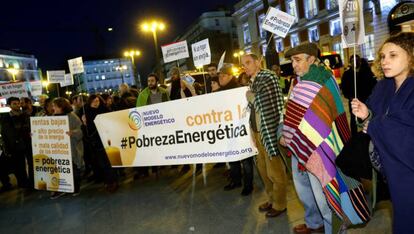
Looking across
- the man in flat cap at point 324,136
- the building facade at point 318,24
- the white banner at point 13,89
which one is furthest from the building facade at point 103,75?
the man in flat cap at point 324,136

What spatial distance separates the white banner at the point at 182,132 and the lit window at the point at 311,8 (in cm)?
3551

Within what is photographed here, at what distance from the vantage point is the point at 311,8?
3828cm

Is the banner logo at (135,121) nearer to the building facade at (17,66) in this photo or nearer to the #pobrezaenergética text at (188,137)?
the #pobrezaenergética text at (188,137)

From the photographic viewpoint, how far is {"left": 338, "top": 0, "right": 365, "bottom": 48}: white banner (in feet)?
10.2

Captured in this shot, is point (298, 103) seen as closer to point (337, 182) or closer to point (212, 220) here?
point (337, 182)

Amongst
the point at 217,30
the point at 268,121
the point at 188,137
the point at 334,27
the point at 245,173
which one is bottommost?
the point at 245,173

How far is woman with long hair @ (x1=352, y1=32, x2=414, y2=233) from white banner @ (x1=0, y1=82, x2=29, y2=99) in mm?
9614

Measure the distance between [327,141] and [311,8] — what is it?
38.5 m

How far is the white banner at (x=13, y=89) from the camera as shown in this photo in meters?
9.84

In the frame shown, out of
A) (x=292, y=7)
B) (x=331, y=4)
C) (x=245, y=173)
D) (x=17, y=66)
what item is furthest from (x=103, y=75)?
(x=245, y=173)

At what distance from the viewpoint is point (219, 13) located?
77062 millimetres

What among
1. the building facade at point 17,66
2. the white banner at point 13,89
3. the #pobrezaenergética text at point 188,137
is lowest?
the #pobrezaenergética text at point 188,137

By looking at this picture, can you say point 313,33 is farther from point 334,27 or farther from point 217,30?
point 217,30

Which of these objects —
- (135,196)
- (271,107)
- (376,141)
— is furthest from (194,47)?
(376,141)
